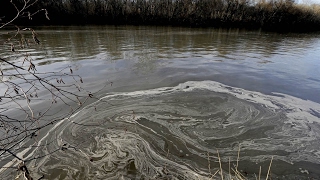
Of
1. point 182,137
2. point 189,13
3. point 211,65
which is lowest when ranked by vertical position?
point 182,137

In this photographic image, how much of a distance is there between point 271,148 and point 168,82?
2.73 meters

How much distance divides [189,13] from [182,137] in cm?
2283

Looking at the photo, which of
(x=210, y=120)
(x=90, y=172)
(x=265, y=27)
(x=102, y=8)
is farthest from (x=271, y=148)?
(x=265, y=27)

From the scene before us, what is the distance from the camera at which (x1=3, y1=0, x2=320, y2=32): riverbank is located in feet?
67.7

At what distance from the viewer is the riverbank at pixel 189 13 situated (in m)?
20.6

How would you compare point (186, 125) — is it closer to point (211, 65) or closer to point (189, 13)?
point (211, 65)

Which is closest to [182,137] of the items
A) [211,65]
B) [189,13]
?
[211,65]

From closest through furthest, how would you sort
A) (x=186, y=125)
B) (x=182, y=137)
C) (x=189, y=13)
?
(x=182, y=137)
(x=186, y=125)
(x=189, y=13)

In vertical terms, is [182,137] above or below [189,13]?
below

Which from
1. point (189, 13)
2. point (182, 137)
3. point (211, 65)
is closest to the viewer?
Answer: point (182, 137)

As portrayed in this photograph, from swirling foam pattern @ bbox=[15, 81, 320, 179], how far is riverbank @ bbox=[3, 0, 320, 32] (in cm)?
1892

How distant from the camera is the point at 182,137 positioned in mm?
3047

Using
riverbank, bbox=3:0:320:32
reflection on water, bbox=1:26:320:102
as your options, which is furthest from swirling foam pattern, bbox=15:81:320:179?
riverbank, bbox=3:0:320:32

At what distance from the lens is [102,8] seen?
21672 millimetres
